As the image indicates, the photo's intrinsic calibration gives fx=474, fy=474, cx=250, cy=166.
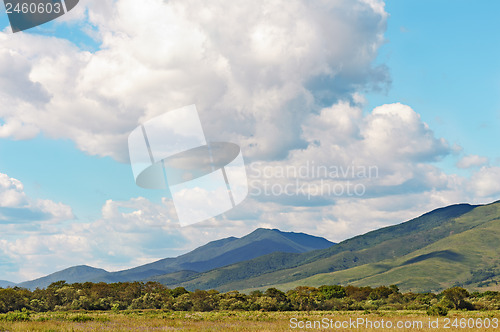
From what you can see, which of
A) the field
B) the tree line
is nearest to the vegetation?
the tree line

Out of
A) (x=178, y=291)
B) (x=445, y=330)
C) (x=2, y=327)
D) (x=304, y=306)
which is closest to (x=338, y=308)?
(x=304, y=306)

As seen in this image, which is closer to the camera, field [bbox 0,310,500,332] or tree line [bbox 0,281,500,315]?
field [bbox 0,310,500,332]

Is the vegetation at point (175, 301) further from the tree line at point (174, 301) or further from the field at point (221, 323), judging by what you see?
the field at point (221, 323)

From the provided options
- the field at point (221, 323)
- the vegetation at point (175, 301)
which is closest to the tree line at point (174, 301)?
the vegetation at point (175, 301)

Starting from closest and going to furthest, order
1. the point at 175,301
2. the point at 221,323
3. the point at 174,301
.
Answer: the point at 221,323 < the point at 175,301 < the point at 174,301

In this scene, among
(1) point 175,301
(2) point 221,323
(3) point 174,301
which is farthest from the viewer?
(3) point 174,301

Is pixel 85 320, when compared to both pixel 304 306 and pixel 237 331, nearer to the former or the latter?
pixel 237 331

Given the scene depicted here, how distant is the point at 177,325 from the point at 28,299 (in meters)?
52.5

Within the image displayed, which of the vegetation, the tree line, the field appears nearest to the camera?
the field

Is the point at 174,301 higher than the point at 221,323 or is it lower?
higher

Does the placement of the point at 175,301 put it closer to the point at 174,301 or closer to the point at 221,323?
the point at 174,301

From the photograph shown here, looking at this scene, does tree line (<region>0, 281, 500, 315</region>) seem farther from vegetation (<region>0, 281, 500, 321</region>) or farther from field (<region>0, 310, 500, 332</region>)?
field (<region>0, 310, 500, 332</region>)

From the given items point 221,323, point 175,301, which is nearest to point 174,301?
point 175,301

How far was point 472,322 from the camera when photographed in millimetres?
56406
